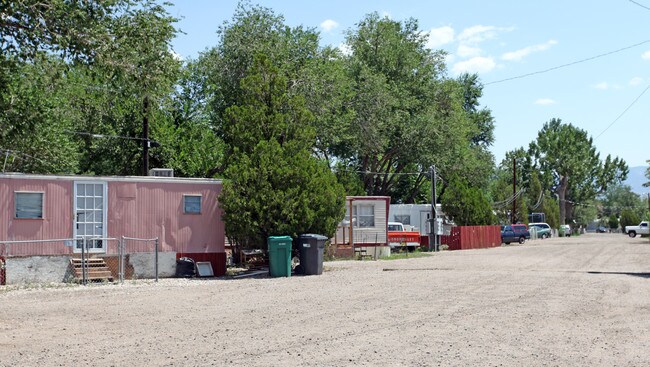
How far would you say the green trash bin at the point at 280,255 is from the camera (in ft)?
74.5

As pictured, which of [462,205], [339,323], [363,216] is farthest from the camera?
[462,205]

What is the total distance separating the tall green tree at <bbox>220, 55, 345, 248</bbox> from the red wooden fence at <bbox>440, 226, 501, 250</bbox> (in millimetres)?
23555

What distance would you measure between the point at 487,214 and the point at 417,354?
45239mm

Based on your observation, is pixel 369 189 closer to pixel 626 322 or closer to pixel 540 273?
pixel 540 273

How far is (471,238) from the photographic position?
49188 millimetres

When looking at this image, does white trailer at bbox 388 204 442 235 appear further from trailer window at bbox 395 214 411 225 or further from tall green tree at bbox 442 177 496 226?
tall green tree at bbox 442 177 496 226

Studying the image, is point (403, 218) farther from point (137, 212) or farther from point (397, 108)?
point (137, 212)

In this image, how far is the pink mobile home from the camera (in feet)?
70.5

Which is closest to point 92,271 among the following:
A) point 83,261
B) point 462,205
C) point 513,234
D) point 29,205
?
point 83,261

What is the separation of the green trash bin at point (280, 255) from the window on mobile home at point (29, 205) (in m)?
6.44

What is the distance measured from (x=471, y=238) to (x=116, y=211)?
101 feet

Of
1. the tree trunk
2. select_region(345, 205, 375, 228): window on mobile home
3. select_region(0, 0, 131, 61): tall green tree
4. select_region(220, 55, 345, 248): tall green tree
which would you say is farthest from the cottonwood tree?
the tree trunk

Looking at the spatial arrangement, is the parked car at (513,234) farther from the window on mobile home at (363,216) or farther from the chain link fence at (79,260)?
the chain link fence at (79,260)

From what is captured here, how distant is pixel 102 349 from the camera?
10008mm
